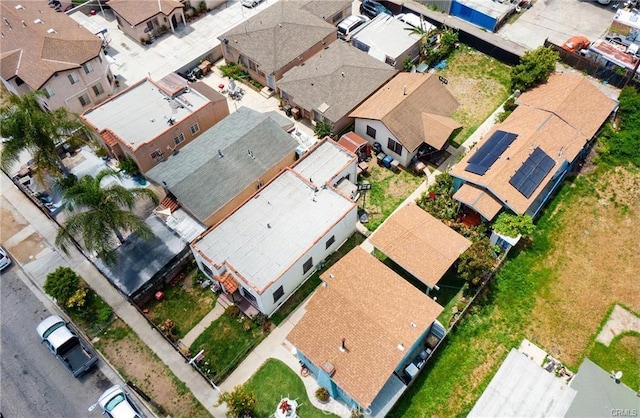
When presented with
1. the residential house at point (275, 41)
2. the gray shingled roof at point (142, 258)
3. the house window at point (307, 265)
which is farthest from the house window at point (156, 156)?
the house window at point (307, 265)

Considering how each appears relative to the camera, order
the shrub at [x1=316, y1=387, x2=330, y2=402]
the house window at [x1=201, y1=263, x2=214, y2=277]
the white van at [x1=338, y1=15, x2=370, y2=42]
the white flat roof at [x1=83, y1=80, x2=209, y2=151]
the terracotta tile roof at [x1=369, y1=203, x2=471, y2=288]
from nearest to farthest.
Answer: the shrub at [x1=316, y1=387, x2=330, y2=402] < the terracotta tile roof at [x1=369, y1=203, x2=471, y2=288] < the house window at [x1=201, y1=263, x2=214, y2=277] < the white flat roof at [x1=83, y1=80, x2=209, y2=151] < the white van at [x1=338, y1=15, x2=370, y2=42]

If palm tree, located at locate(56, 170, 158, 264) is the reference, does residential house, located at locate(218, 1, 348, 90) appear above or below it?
above

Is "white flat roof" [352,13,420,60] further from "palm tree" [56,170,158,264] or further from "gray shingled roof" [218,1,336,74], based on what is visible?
"palm tree" [56,170,158,264]

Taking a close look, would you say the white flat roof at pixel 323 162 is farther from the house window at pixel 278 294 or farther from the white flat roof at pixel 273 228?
the house window at pixel 278 294

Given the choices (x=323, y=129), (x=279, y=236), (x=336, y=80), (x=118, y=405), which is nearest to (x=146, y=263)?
(x=118, y=405)

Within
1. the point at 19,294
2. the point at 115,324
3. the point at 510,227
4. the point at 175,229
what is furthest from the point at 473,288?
the point at 19,294

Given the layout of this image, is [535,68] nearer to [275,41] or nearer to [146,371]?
[275,41]

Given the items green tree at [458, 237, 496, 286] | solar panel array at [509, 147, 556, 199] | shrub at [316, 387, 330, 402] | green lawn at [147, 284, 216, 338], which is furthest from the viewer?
solar panel array at [509, 147, 556, 199]

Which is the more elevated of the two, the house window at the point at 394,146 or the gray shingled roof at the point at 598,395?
the house window at the point at 394,146

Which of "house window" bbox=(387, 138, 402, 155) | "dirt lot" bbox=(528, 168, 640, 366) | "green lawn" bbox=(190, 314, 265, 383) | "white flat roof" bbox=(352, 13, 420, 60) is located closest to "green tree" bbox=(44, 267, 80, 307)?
"green lawn" bbox=(190, 314, 265, 383)
